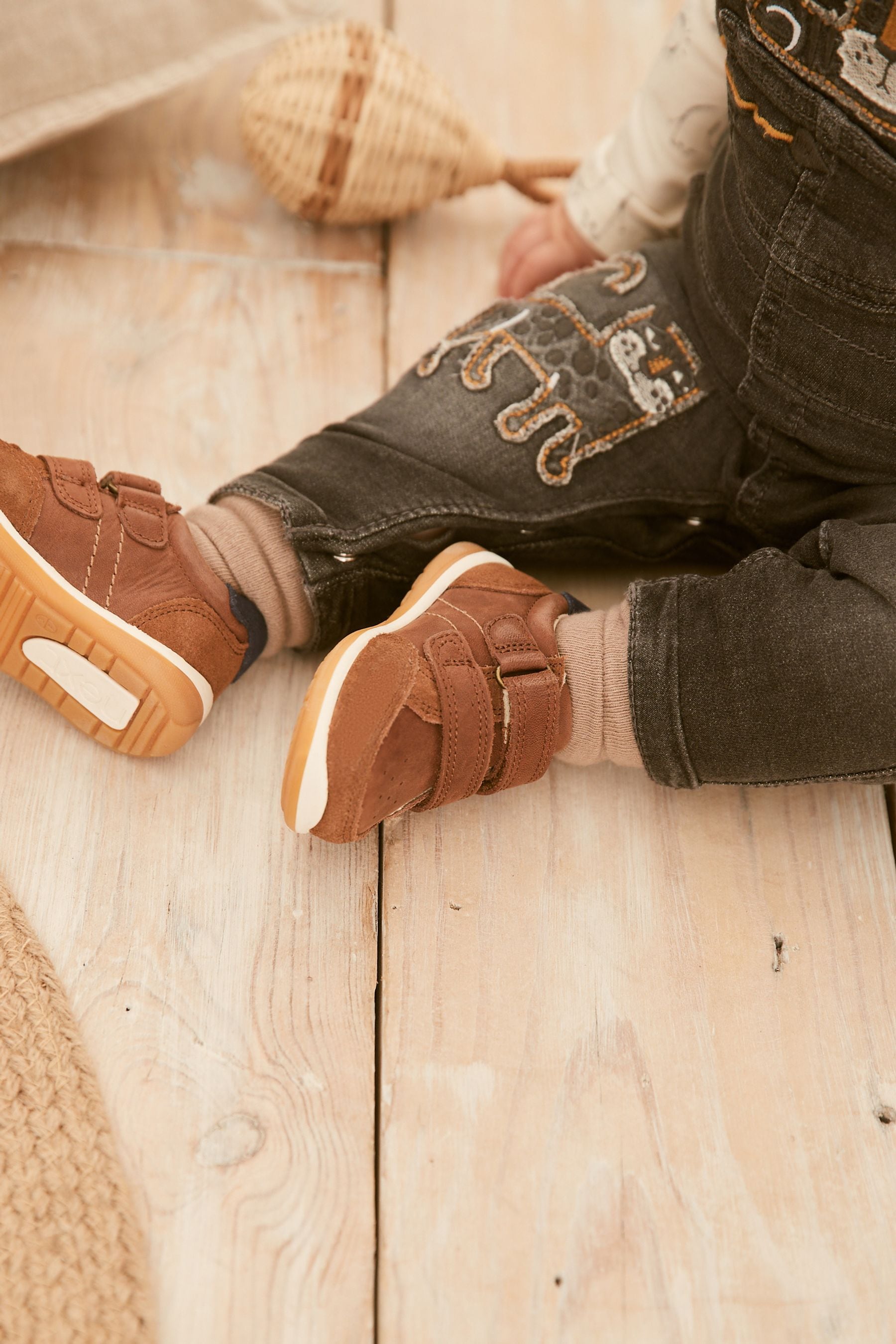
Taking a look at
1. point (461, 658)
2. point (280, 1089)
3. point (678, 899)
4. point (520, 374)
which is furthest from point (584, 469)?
point (280, 1089)

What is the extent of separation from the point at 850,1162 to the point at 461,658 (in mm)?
347

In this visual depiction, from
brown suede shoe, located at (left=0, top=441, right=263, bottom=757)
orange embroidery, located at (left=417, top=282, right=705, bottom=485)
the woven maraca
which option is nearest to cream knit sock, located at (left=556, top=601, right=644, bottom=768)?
orange embroidery, located at (left=417, top=282, right=705, bottom=485)

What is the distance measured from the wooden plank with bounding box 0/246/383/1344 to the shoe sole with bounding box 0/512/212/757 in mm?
47

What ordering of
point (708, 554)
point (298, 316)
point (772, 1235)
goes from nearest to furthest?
1. point (772, 1235)
2. point (708, 554)
3. point (298, 316)

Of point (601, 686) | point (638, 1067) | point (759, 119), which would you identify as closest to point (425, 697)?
point (601, 686)

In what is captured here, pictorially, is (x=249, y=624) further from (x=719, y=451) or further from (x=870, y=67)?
(x=870, y=67)

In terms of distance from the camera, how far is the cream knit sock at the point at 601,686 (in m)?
0.65

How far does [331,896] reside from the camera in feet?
2.11

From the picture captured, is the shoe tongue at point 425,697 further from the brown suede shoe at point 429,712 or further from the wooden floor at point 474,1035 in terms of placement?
the wooden floor at point 474,1035

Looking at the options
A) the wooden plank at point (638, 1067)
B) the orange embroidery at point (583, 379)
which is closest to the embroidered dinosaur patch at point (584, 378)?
the orange embroidery at point (583, 379)

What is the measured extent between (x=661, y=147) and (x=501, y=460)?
304 mm

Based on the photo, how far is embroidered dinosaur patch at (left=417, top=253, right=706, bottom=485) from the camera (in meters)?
0.71

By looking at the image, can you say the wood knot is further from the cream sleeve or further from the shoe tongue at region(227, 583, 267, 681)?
the cream sleeve

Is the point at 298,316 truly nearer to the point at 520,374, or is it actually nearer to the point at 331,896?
the point at 520,374
